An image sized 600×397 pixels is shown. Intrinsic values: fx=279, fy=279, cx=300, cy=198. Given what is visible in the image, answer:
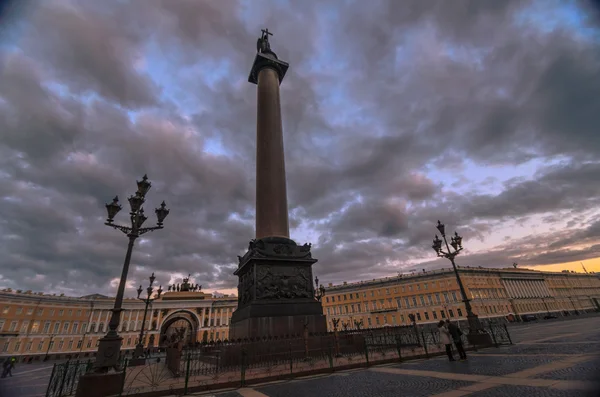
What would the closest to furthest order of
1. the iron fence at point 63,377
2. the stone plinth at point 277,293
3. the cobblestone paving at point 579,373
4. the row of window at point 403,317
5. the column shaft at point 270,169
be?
the cobblestone paving at point 579,373 → the iron fence at point 63,377 → the stone plinth at point 277,293 → the column shaft at point 270,169 → the row of window at point 403,317

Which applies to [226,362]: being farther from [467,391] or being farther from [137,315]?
[137,315]

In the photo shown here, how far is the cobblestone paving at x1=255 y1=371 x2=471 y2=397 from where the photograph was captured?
591cm

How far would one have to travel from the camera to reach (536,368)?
6961 millimetres

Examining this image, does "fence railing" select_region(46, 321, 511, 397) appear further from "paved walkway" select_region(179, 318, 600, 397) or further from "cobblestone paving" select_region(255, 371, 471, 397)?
"cobblestone paving" select_region(255, 371, 471, 397)

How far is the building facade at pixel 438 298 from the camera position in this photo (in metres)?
66.8

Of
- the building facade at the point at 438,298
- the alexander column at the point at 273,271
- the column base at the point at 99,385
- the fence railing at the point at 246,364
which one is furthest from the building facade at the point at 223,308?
the column base at the point at 99,385

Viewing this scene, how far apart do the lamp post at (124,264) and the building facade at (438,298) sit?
57737mm

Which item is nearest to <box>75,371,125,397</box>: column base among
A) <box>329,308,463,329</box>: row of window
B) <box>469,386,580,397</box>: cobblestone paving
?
<box>469,386,580,397</box>: cobblestone paving

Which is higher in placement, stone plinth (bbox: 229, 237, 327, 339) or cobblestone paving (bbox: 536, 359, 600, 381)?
stone plinth (bbox: 229, 237, 327, 339)

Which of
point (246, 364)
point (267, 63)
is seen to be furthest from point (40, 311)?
point (246, 364)

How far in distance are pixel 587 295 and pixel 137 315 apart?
6020 inches

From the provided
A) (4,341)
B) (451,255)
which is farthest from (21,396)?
(4,341)

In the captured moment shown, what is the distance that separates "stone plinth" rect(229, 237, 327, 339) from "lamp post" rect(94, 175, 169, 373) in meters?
5.08

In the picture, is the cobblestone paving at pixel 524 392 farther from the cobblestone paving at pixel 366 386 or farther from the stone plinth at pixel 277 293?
the stone plinth at pixel 277 293
